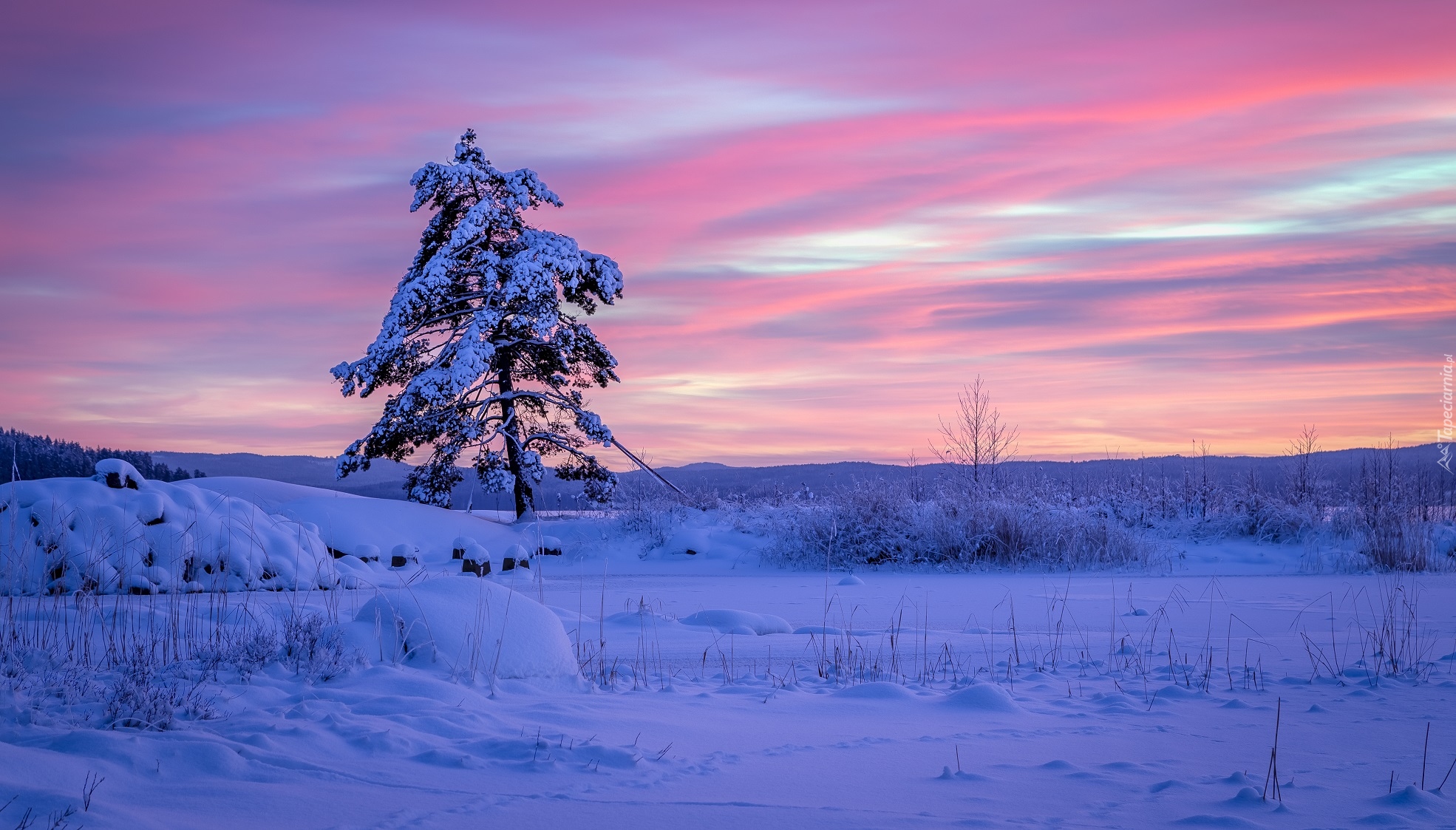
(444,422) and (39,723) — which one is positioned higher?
(444,422)

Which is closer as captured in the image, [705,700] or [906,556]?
[705,700]

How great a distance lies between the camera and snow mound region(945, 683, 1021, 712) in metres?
4.36

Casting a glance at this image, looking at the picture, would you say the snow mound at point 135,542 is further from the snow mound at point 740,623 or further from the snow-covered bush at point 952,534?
the snow-covered bush at point 952,534

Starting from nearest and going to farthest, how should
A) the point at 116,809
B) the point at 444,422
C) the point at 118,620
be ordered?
the point at 116,809 < the point at 118,620 < the point at 444,422

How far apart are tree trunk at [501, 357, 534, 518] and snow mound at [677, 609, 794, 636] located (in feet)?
39.7

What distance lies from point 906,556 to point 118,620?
10.2m

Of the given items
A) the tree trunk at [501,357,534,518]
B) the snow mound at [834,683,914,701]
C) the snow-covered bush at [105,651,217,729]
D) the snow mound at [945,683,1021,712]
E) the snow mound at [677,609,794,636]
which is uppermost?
the tree trunk at [501,357,534,518]

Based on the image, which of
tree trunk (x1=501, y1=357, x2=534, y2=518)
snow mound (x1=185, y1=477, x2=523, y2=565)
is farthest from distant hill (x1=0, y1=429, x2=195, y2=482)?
tree trunk (x1=501, y1=357, x2=534, y2=518)

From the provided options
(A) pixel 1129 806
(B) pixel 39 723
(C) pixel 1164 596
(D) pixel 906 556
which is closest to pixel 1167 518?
(D) pixel 906 556

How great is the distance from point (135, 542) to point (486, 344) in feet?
34.2

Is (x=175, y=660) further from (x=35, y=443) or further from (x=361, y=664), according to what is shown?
(x=35, y=443)

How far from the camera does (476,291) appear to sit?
20.2 metres

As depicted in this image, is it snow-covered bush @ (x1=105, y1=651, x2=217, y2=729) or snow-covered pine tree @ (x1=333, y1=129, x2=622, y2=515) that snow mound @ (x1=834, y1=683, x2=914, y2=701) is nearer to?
snow-covered bush @ (x1=105, y1=651, x2=217, y2=729)

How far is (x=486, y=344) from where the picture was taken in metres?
18.9
